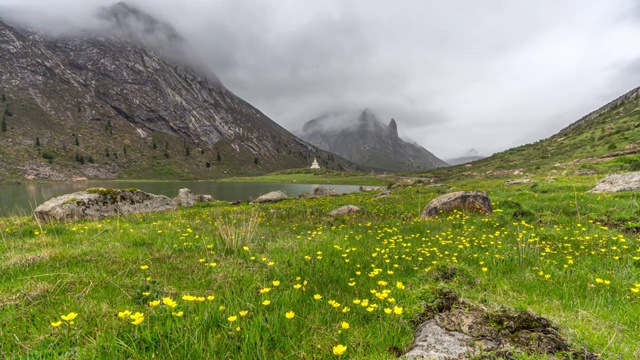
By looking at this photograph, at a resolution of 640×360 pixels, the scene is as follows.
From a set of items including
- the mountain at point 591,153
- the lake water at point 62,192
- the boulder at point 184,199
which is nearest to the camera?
the lake water at point 62,192

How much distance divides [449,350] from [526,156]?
91.9 m

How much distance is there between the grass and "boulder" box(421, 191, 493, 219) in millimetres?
4915

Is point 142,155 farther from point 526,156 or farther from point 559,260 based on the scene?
point 559,260

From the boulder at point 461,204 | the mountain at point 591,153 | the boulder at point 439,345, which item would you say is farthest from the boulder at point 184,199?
the mountain at point 591,153

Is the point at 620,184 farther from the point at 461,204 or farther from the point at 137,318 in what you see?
the point at 137,318

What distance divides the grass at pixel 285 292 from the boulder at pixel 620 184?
9.31 meters

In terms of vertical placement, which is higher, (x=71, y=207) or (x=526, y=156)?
(x=526, y=156)

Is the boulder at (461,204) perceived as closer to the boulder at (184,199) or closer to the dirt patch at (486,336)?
the dirt patch at (486,336)

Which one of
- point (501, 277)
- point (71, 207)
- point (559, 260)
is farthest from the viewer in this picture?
point (71, 207)

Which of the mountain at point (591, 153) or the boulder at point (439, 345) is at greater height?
the mountain at point (591, 153)

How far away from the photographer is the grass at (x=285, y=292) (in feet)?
10.1

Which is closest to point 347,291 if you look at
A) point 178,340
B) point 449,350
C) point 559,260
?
point 449,350

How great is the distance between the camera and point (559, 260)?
689 cm

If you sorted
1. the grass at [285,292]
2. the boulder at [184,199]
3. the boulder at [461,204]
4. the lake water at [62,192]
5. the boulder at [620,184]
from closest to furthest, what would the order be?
the grass at [285,292] → the boulder at [461,204] → the boulder at [620,184] → the lake water at [62,192] → the boulder at [184,199]
